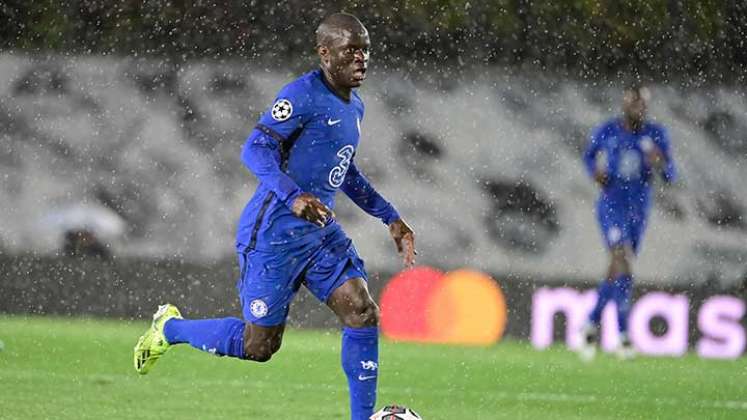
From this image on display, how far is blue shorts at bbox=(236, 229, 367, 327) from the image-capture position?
6668 mm

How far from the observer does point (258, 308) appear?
22.2 feet

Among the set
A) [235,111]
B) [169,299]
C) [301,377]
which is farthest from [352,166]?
[235,111]

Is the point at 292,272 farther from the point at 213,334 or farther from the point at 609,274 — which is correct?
the point at 609,274

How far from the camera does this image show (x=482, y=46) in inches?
615

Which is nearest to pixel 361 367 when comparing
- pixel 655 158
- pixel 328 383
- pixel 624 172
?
pixel 328 383

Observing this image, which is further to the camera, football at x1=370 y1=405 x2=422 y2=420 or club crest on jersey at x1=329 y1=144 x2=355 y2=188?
club crest on jersey at x1=329 y1=144 x2=355 y2=188

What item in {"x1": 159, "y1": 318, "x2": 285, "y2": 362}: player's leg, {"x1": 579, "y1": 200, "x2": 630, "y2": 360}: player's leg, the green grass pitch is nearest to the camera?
{"x1": 159, "y1": 318, "x2": 285, "y2": 362}: player's leg

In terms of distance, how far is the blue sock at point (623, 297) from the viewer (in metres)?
11.6

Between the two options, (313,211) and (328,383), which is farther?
(328,383)

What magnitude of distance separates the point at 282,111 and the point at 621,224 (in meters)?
5.65

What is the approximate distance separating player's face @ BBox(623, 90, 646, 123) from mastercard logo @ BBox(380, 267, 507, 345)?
2145 millimetres

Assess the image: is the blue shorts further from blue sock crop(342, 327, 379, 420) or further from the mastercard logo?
the mastercard logo

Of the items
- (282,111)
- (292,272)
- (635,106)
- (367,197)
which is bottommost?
(292,272)

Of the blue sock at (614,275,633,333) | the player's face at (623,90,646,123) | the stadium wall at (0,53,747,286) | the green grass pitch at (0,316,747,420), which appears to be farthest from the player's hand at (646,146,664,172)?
the stadium wall at (0,53,747,286)
